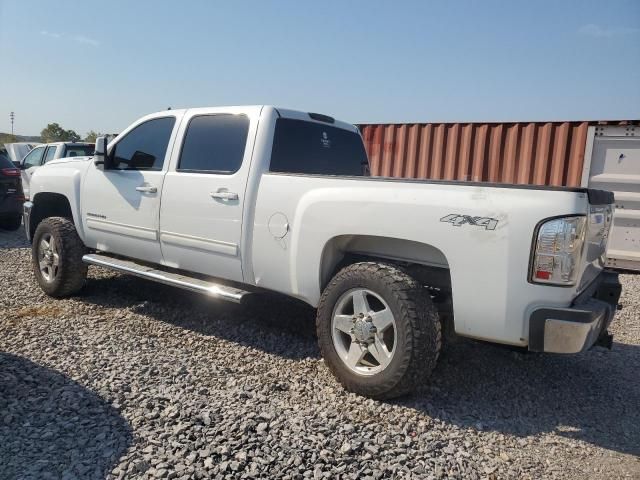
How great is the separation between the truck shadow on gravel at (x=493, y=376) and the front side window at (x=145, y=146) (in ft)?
4.65

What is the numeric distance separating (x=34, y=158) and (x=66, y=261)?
844 centimetres

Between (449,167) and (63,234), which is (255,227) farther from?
(449,167)

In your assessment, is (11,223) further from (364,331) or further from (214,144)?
(364,331)

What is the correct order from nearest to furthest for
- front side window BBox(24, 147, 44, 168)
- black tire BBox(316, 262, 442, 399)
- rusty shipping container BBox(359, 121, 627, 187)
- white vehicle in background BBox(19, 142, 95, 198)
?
black tire BBox(316, 262, 442, 399) < rusty shipping container BBox(359, 121, 627, 187) < white vehicle in background BBox(19, 142, 95, 198) < front side window BBox(24, 147, 44, 168)

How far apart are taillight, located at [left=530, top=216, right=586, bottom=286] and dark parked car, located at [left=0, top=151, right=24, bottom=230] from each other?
32.2ft

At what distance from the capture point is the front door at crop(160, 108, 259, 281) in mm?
3979

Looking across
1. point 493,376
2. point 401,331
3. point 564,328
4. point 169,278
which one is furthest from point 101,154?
point 564,328

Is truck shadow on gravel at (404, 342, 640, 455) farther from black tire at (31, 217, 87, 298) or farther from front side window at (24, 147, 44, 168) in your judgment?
front side window at (24, 147, 44, 168)

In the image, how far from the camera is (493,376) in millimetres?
3898

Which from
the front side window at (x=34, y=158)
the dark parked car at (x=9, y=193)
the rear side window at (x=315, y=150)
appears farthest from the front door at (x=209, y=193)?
the front side window at (x=34, y=158)

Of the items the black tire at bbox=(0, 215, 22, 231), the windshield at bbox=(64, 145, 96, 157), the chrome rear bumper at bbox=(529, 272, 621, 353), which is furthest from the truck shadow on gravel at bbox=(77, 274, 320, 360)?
the windshield at bbox=(64, 145, 96, 157)

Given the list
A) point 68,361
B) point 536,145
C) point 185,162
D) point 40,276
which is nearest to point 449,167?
point 536,145

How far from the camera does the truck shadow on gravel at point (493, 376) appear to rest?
10.6ft

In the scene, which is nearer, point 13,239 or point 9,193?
point 13,239
